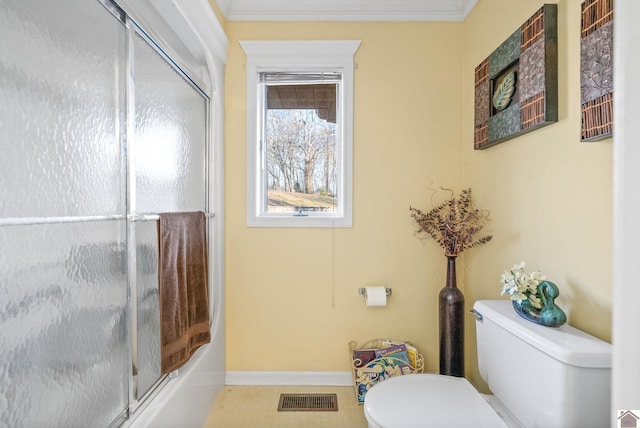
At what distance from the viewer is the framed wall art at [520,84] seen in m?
1.32

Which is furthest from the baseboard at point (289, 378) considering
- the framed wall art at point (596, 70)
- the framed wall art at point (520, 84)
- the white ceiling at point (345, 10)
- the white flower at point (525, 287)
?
the white ceiling at point (345, 10)

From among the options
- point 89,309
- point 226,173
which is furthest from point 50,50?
point 226,173

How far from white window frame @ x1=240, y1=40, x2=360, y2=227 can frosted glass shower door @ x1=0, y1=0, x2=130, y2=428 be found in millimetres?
1049

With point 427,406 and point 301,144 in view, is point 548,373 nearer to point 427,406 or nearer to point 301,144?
point 427,406

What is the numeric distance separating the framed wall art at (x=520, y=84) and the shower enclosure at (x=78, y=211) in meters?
1.43

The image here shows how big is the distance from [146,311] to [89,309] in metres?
0.32

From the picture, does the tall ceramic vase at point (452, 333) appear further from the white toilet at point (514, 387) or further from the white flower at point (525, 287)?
the white flower at point (525, 287)

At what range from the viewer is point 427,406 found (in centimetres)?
130

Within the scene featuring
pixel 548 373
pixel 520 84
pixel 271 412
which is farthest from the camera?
pixel 271 412

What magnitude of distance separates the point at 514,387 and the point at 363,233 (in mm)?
1122

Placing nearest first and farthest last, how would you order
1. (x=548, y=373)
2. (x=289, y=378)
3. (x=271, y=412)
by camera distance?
(x=548, y=373)
(x=271, y=412)
(x=289, y=378)

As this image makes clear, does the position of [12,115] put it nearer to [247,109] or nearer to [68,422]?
[68,422]

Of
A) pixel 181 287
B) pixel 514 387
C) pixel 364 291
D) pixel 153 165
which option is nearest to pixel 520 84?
pixel 514 387

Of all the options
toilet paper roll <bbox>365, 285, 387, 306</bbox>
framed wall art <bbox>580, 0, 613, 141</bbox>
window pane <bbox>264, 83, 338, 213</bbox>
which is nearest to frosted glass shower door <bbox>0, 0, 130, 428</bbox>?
window pane <bbox>264, 83, 338, 213</bbox>
